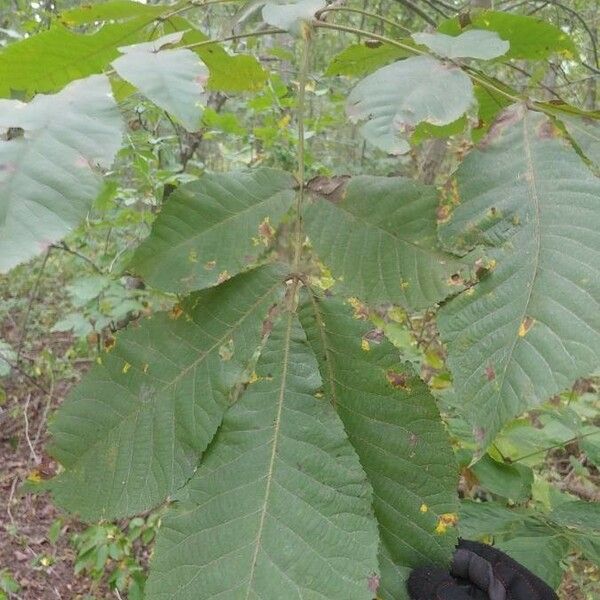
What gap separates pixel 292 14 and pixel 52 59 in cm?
35

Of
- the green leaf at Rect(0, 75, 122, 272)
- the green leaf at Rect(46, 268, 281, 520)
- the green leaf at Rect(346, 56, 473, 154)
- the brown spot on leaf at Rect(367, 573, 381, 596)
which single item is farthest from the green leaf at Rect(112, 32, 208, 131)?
the brown spot on leaf at Rect(367, 573, 381, 596)

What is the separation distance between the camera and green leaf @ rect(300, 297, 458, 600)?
770 mm

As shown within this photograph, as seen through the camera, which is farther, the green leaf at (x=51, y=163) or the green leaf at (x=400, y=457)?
the green leaf at (x=400, y=457)

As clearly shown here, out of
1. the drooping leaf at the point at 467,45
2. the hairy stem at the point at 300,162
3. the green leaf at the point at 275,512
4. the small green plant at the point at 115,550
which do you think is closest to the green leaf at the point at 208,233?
the hairy stem at the point at 300,162

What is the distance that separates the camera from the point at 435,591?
0.78 metres

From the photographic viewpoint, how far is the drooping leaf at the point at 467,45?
29.3 inches

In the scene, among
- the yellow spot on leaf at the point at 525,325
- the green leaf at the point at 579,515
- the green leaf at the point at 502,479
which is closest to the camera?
the yellow spot on leaf at the point at 525,325

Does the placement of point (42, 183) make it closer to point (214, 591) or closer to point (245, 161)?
point (214, 591)

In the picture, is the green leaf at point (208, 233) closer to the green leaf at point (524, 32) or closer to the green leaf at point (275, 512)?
the green leaf at point (275, 512)

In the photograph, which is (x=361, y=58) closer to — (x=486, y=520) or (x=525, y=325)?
(x=525, y=325)

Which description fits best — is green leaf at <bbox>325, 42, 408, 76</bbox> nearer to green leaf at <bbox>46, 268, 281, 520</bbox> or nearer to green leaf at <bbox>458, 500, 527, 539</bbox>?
green leaf at <bbox>46, 268, 281, 520</bbox>

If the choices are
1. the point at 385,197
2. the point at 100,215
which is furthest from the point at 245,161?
the point at 385,197

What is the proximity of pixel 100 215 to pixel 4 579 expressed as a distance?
206 centimetres

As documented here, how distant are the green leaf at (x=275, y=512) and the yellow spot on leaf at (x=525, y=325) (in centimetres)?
24
